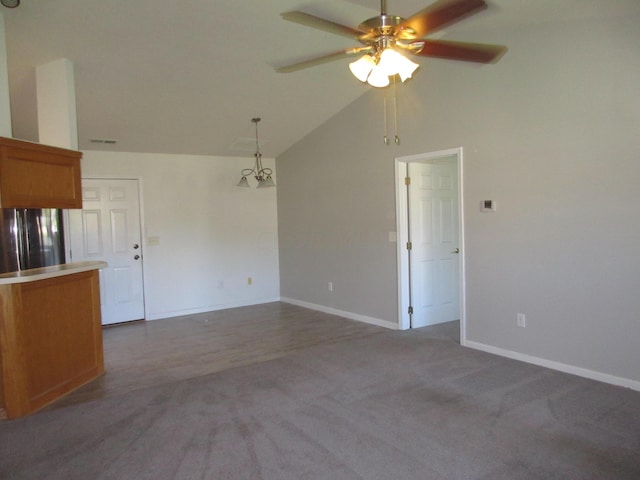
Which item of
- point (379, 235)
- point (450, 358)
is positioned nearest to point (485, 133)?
point (379, 235)

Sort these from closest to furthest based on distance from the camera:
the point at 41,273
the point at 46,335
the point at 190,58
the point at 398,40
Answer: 1. the point at 398,40
2. the point at 41,273
3. the point at 46,335
4. the point at 190,58

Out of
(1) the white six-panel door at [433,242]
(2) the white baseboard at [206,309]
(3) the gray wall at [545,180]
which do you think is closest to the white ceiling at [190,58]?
(3) the gray wall at [545,180]

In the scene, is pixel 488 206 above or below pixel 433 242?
above

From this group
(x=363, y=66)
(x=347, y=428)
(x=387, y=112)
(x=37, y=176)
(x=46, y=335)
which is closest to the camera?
(x=363, y=66)

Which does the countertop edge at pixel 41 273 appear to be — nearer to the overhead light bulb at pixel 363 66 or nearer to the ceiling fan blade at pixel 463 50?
the overhead light bulb at pixel 363 66

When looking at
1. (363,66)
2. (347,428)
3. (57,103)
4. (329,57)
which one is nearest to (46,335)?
(57,103)

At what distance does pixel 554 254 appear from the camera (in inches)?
140

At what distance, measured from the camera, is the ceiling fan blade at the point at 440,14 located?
6.37 feet

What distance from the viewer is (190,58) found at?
3908 millimetres

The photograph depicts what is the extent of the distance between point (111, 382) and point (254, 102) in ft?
10.7

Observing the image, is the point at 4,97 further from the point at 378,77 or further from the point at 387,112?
the point at 387,112

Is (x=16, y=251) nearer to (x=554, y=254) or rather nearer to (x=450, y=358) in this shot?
(x=450, y=358)

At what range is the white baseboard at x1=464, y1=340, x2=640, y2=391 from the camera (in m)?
3.18

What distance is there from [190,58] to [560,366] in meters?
4.21
